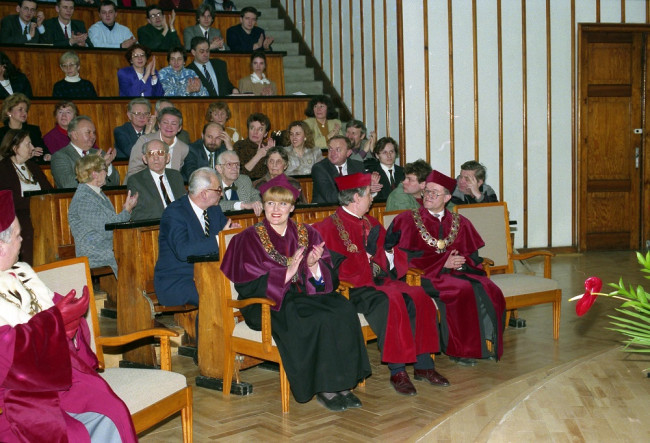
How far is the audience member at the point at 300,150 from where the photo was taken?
7.02 meters

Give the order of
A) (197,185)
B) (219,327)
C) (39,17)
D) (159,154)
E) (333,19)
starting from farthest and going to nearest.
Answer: (333,19)
(39,17)
(159,154)
(197,185)
(219,327)

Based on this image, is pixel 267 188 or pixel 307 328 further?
pixel 267 188

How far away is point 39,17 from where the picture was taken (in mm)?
8102

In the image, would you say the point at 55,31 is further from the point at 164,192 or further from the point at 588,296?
the point at 588,296

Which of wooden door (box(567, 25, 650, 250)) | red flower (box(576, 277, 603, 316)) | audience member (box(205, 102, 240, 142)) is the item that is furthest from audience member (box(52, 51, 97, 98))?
red flower (box(576, 277, 603, 316))

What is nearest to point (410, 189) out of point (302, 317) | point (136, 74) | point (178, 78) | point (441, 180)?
point (441, 180)

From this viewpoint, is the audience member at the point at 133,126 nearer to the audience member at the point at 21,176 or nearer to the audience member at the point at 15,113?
the audience member at the point at 15,113

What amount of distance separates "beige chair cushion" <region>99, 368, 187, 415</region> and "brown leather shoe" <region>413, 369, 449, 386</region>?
1.79 m

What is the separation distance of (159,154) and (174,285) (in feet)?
4.28

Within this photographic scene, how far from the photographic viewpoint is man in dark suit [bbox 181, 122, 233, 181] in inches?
257

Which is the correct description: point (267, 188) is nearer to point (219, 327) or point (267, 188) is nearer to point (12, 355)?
point (219, 327)

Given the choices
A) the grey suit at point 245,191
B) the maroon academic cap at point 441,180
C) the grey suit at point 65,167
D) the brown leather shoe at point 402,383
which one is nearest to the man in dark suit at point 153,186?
the grey suit at point 245,191

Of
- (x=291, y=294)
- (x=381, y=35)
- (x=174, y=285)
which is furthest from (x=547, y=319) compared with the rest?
(x=381, y=35)

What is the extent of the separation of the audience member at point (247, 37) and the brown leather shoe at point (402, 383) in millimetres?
5704
